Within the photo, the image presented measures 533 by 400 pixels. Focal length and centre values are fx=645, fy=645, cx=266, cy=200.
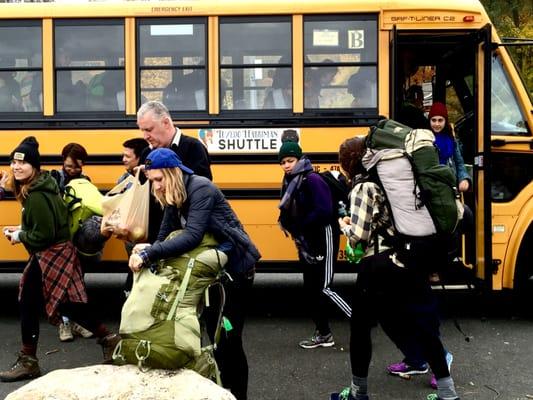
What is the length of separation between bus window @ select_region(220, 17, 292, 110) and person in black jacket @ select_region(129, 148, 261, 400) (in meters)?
2.49

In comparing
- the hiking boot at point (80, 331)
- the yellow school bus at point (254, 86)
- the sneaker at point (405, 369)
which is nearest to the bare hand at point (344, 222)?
the sneaker at point (405, 369)

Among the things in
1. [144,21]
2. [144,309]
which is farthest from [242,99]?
[144,309]

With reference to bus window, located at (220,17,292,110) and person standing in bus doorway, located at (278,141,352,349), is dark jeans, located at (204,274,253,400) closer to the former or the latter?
person standing in bus doorway, located at (278,141,352,349)

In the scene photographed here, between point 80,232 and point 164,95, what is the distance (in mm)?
1514

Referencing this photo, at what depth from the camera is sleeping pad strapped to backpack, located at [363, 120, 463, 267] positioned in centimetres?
376

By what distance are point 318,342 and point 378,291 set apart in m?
1.71

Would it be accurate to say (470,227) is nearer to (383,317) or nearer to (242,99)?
(383,317)

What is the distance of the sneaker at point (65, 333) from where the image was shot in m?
5.79

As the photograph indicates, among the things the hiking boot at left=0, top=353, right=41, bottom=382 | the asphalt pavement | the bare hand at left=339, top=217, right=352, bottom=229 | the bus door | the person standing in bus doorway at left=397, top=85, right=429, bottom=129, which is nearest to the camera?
the bare hand at left=339, top=217, right=352, bottom=229

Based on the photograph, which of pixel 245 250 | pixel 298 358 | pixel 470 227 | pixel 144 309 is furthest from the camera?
pixel 470 227

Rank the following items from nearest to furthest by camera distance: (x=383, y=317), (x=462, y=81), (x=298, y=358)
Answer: (x=383, y=317) < (x=298, y=358) < (x=462, y=81)

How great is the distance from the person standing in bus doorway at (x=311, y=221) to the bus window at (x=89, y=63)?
1.78 m

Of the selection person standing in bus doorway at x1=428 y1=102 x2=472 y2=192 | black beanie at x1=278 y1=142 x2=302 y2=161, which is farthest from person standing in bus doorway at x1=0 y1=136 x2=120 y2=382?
person standing in bus doorway at x1=428 y1=102 x2=472 y2=192

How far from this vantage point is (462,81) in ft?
21.5
